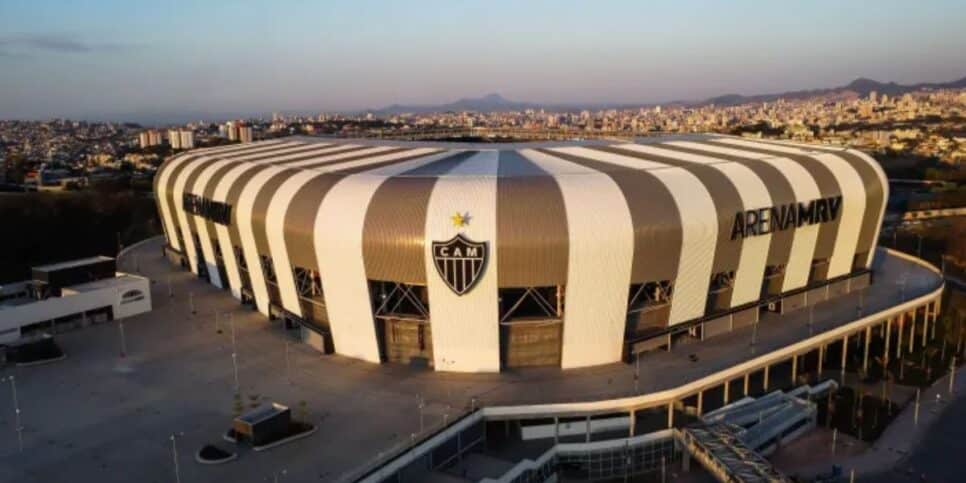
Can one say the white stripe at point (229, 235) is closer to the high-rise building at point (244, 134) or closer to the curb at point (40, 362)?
the curb at point (40, 362)

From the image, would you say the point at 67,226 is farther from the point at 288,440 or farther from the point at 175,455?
the point at 288,440

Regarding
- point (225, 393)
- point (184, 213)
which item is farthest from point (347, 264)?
point (184, 213)

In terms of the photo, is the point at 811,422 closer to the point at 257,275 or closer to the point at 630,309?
the point at 630,309

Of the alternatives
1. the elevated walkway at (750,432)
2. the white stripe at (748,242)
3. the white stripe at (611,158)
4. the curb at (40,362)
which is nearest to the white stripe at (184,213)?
the curb at (40,362)

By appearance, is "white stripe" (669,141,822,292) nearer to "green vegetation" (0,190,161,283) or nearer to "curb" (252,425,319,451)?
"curb" (252,425,319,451)

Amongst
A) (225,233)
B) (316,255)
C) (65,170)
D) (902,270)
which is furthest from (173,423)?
(65,170)

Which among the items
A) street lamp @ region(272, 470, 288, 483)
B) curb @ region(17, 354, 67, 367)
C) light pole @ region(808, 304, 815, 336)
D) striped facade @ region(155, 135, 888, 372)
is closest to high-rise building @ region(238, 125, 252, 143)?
striped facade @ region(155, 135, 888, 372)
